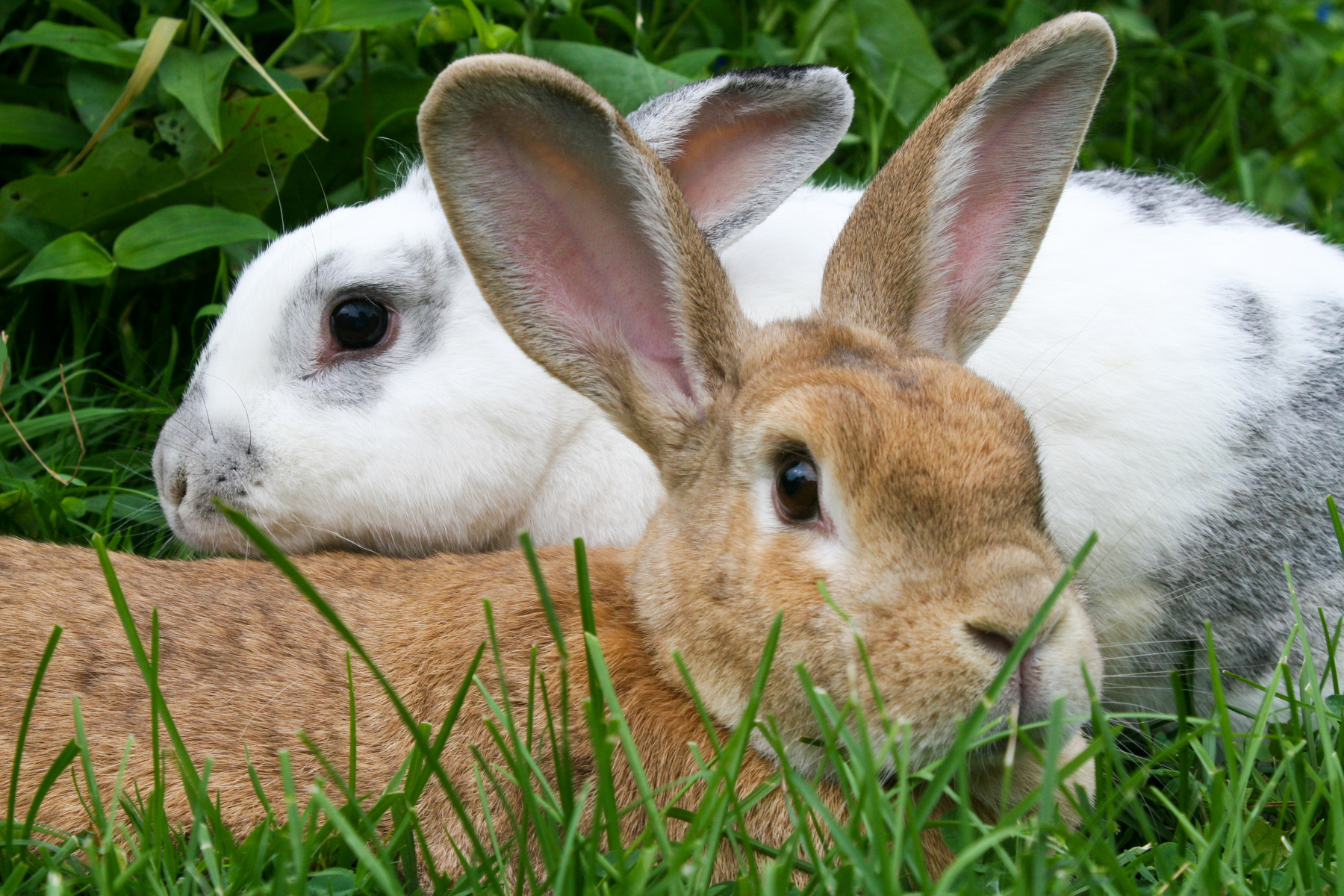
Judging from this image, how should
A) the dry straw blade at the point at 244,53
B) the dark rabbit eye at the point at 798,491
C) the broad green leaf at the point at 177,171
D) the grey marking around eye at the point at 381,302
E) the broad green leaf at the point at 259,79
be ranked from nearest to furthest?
the dark rabbit eye at the point at 798,491
the grey marking around eye at the point at 381,302
the dry straw blade at the point at 244,53
the broad green leaf at the point at 177,171
the broad green leaf at the point at 259,79

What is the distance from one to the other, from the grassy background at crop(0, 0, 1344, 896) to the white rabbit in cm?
23

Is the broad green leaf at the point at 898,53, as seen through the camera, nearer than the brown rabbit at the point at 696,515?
No

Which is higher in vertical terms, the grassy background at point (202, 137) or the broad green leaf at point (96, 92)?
the broad green leaf at point (96, 92)

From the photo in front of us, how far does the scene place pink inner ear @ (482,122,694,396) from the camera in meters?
2.66

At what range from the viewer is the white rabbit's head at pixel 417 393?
10.8 feet

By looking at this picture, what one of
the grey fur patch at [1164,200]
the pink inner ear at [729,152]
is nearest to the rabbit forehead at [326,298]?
the pink inner ear at [729,152]

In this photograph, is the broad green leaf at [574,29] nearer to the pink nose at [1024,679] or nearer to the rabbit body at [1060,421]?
the rabbit body at [1060,421]

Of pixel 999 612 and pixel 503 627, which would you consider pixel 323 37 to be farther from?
pixel 999 612

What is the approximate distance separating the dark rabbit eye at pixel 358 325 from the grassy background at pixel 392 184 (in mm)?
584

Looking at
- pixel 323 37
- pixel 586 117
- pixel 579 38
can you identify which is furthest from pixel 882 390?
→ pixel 323 37

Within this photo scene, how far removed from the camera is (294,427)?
10.8 ft

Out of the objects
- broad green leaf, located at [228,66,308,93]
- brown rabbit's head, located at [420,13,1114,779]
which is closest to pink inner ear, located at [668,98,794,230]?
brown rabbit's head, located at [420,13,1114,779]

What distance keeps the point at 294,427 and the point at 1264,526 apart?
228cm

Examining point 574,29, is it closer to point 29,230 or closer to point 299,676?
point 29,230
